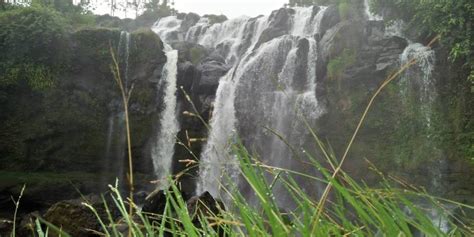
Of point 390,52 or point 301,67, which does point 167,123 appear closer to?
point 301,67


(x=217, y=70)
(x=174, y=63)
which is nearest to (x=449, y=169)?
(x=217, y=70)

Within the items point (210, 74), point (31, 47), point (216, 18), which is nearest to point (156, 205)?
point (210, 74)

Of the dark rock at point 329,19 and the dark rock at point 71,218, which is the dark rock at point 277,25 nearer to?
the dark rock at point 329,19

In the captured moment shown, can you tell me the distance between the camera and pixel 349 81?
15.1 metres

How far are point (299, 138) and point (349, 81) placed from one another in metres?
2.72

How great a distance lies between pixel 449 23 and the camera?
12969 mm

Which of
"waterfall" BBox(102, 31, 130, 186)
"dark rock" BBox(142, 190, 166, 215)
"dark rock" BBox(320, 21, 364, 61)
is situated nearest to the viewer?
"dark rock" BBox(142, 190, 166, 215)

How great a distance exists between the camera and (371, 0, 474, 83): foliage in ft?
41.5

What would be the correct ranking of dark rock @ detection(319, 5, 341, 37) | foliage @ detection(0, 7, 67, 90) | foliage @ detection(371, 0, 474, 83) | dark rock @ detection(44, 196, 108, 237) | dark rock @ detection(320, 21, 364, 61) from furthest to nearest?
dark rock @ detection(319, 5, 341, 37)
foliage @ detection(0, 7, 67, 90)
dark rock @ detection(320, 21, 364, 61)
foliage @ detection(371, 0, 474, 83)
dark rock @ detection(44, 196, 108, 237)

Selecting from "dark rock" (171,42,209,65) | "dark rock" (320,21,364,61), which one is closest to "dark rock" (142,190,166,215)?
"dark rock" (320,21,364,61)

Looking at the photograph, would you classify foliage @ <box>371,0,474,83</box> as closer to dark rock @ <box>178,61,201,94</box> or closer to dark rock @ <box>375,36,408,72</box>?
dark rock @ <box>375,36,408,72</box>

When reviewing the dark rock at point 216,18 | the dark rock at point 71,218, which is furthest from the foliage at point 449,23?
the dark rock at point 216,18

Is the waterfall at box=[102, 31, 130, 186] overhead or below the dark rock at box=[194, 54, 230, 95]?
below

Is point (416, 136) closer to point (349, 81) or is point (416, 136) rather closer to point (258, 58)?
point (349, 81)
